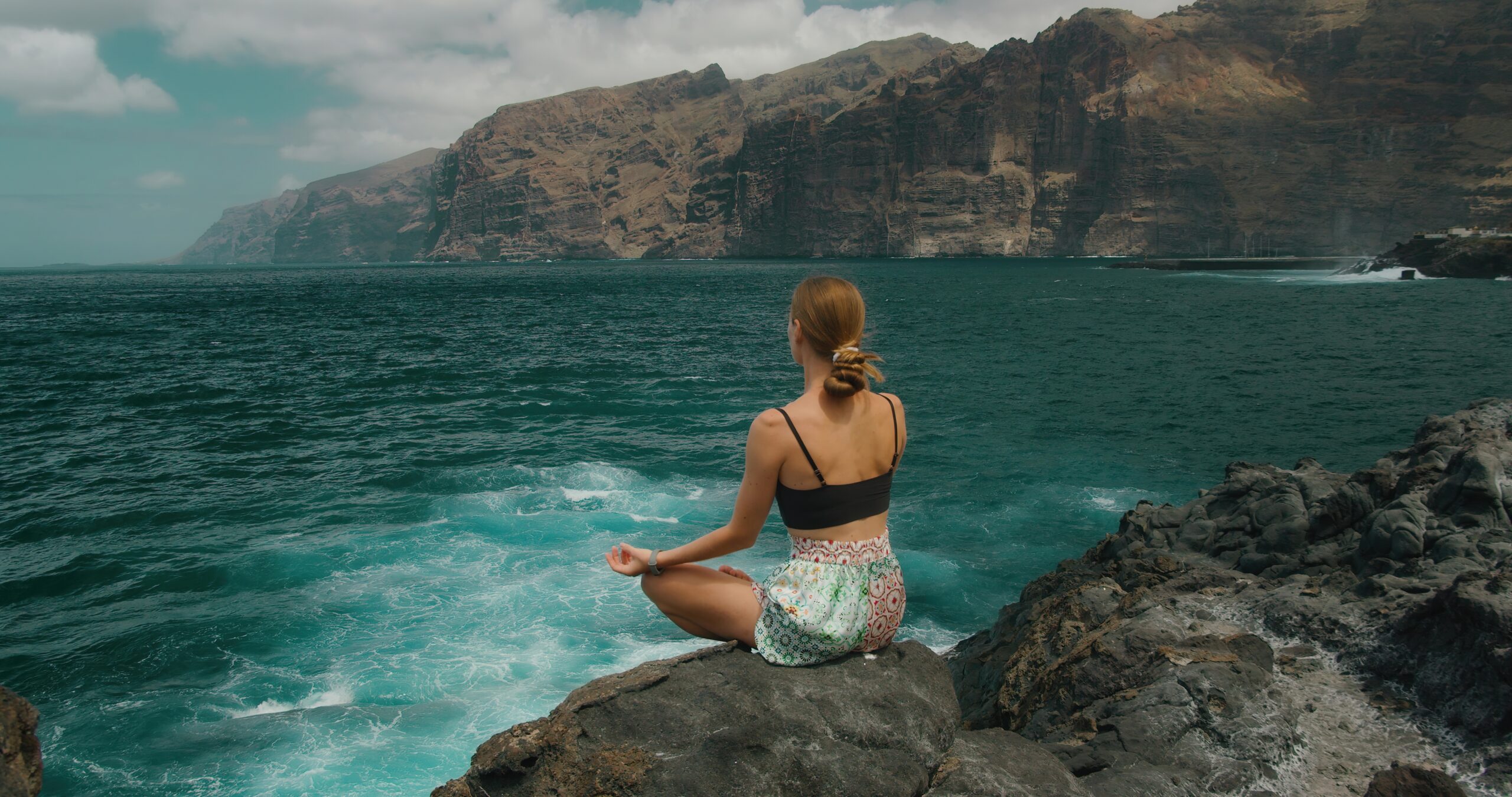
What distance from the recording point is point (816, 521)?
368 cm

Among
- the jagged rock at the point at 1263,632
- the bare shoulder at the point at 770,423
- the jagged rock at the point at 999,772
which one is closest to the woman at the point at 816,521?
the bare shoulder at the point at 770,423

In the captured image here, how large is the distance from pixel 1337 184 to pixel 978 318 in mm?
138568

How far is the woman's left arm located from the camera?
3.51 m

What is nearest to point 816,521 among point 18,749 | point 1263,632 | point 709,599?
point 709,599

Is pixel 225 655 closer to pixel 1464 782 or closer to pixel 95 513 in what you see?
pixel 95 513

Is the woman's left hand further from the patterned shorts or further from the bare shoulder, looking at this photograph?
the bare shoulder

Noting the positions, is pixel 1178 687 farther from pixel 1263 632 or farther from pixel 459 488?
pixel 459 488

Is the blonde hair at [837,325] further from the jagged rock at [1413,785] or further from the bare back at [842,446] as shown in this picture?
the jagged rock at [1413,785]

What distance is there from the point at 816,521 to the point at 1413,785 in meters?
3.70

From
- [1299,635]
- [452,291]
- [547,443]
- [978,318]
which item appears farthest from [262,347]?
[452,291]

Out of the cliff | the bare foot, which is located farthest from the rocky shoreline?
the cliff

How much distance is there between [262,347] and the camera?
4456 centimetres

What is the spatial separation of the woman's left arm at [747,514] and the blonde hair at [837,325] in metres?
0.31

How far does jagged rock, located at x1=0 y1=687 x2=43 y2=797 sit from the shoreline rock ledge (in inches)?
77.2
